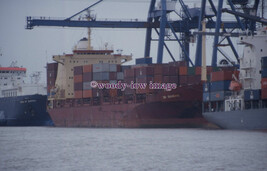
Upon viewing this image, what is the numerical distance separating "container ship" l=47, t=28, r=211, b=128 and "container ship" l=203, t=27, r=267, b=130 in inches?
192

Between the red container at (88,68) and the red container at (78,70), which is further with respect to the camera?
the red container at (78,70)

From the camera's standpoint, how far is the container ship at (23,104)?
76.1 meters

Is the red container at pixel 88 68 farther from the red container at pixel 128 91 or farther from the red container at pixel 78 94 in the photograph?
the red container at pixel 128 91

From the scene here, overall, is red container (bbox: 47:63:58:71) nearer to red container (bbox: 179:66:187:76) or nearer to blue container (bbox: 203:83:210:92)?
red container (bbox: 179:66:187:76)

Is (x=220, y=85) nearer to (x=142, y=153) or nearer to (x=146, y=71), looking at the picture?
(x=146, y=71)

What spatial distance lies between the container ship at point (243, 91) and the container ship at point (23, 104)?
1102 inches

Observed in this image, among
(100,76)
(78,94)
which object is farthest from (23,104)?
(100,76)

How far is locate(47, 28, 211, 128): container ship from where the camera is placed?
57562 millimetres

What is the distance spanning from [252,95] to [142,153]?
1460 centimetres

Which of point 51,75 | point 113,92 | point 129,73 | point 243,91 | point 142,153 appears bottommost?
point 142,153

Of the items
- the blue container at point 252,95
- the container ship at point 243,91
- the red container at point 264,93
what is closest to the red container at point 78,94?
the container ship at point 243,91

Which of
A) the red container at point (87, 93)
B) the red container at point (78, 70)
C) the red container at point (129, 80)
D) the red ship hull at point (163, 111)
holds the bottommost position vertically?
the red ship hull at point (163, 111)

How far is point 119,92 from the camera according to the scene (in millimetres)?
63656

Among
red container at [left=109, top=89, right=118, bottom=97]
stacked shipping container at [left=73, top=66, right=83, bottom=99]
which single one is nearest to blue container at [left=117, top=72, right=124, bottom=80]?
red container at [left=109, top=89, right=118, bottom=97]
